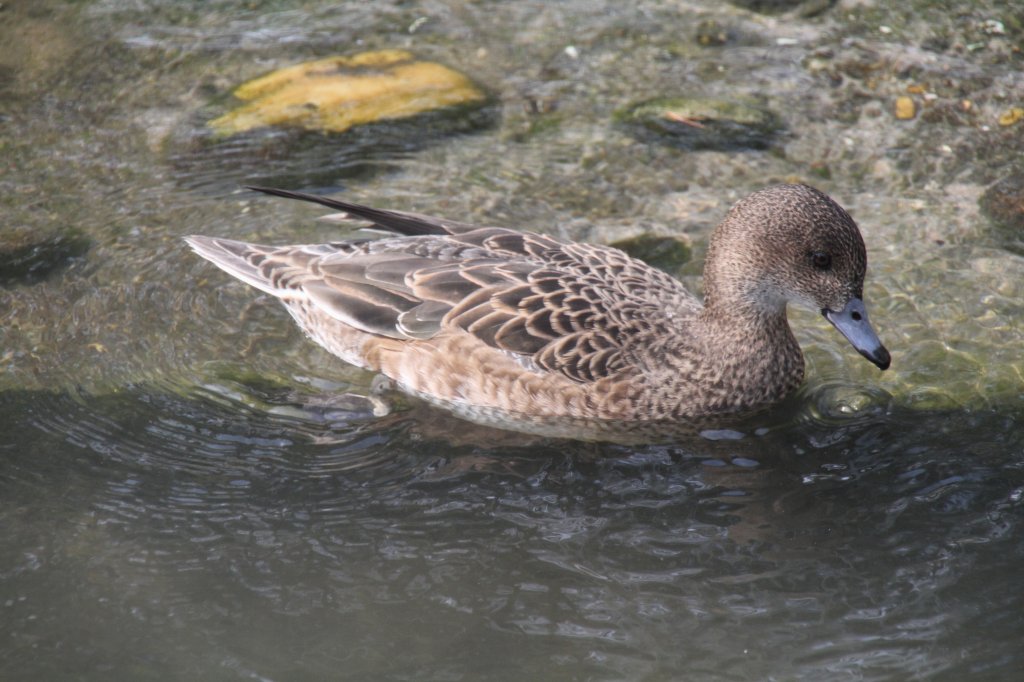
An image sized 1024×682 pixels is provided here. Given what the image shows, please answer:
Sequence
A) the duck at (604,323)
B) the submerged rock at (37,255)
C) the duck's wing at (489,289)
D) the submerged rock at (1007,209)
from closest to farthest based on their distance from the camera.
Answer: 1. the duck at (604,323)
2. the duck's wing at (489,289)
3. the submerged rock at (37,255)
4. the submerged rock at (1007,209)

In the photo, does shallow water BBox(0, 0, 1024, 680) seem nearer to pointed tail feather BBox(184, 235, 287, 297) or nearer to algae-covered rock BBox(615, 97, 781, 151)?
algae-covered rock BBox(615, 97, 781, 151)

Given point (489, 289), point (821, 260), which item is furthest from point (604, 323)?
point (821, 260)

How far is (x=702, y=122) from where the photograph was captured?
7.46 metres

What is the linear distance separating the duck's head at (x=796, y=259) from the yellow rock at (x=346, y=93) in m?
2.76

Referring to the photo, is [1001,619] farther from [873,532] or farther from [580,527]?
[580,527]

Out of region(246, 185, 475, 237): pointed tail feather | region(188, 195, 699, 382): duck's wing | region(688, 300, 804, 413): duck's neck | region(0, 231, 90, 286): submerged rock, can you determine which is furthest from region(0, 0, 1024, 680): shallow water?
region(246, 185, 475, 237): pointed tail feather

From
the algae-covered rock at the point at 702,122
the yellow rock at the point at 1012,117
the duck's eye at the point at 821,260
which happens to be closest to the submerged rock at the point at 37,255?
the algae-covered rock at the point at 702,122

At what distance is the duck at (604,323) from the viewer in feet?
17.5

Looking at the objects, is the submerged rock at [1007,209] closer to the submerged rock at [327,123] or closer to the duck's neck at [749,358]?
the duck's neck at [749,358]

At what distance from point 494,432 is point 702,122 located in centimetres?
291

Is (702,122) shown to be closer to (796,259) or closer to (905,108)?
(905,108)

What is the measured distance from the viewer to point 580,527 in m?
4.92

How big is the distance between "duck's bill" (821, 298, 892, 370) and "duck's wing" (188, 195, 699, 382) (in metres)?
0.78

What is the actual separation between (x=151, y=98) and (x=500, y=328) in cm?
358
